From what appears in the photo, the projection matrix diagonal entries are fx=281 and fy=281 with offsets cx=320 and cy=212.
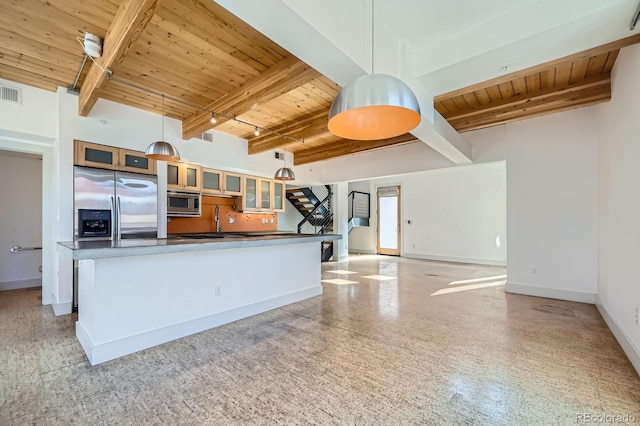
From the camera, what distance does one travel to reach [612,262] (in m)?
3.36

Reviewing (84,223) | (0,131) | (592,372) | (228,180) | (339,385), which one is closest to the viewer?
(339,385)

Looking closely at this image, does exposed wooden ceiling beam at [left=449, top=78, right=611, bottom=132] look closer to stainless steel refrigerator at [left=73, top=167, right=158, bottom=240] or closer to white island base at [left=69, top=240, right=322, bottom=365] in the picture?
white island base at [left=69, top=240, right=322, bottom=365]

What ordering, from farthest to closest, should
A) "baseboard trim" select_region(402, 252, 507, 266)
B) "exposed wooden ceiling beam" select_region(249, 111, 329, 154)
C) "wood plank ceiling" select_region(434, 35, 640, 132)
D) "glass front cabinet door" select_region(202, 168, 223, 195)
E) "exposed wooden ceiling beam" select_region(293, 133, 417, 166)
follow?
"baseboard trim" select_region(402, 252, 507, 266), "exposed wooden ceiling beam" select_region(293, 133, 417, 166), "glass front cabinet door" select_region(202, 168, 223, 195), "exposed wooden ceiling beam" select_region(249, 111, 329, 154), "wood plank ceiling" select_region(434, 35, 640, 132)

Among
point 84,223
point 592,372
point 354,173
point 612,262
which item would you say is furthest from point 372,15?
point 354,173

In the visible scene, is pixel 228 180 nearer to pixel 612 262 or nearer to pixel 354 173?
pixel 354 173

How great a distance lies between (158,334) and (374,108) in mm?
2955

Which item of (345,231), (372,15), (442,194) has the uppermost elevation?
(372,15)

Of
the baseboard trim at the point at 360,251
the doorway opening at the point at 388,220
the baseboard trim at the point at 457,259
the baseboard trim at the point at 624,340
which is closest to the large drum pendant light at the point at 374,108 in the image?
the baseboard trim at the point at 624,340

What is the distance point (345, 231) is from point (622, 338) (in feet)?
23.1

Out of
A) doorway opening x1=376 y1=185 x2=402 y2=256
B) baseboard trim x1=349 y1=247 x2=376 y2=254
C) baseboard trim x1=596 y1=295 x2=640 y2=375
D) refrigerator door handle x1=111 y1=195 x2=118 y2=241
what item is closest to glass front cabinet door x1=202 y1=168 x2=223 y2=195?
refrigerator door handle x1=111 y1=195 x2=118 y2=241

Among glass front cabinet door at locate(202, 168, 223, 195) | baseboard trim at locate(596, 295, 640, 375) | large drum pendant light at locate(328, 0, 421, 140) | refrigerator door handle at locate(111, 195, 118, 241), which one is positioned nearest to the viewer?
large drum pendant light at locate(328, 0, 421, 140)

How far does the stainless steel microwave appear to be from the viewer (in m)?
5.14

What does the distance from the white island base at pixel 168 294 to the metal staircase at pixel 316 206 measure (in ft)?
17.9

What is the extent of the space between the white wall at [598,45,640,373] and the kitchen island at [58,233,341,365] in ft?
11.6
